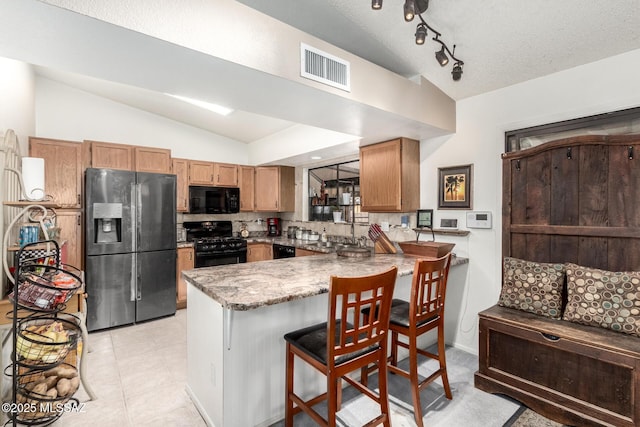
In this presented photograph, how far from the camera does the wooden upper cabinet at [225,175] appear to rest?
4.97m

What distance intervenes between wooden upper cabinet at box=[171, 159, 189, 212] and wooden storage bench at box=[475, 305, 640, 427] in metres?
4.20

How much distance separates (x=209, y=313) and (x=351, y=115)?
178 cm

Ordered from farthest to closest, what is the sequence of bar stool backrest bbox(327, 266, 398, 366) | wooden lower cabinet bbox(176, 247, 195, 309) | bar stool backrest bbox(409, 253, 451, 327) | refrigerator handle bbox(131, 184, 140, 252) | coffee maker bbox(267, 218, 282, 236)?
coffee maker bbox(267, 218, 282, 236), wooden lower cabinet bbox(176, 247, 195, 309), refrigerator handle bbox(131, 184, 140, 252), bar stool backrest bbox(409, 253, 451, 327), bar stool backrest bbox(327, 266, 398, 366)

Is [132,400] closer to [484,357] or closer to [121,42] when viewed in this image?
[121,42]

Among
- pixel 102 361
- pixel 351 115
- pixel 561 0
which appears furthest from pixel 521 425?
pixel 102 361

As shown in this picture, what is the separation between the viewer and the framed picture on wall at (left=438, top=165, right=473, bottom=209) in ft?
9.73

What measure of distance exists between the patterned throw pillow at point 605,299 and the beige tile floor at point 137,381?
2637 mm

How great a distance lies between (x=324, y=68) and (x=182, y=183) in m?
3.47

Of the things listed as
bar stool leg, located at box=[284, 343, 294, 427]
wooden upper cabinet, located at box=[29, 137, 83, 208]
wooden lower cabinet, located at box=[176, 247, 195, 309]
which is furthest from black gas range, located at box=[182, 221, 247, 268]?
bar stool leg, located at box=[284, 343, 294, 427]

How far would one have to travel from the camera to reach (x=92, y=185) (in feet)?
11.5

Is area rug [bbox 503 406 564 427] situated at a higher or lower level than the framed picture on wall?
lower

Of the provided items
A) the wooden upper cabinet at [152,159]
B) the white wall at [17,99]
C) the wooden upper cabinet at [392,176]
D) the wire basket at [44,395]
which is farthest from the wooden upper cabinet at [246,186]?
the wire basket at [44,395]

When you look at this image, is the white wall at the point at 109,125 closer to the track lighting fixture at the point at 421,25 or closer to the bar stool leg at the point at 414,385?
the track lighting fixture at the point at 421,25

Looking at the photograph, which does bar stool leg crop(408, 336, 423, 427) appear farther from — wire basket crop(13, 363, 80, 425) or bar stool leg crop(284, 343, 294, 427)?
wire basket crop(13, 363, 80, 425)
